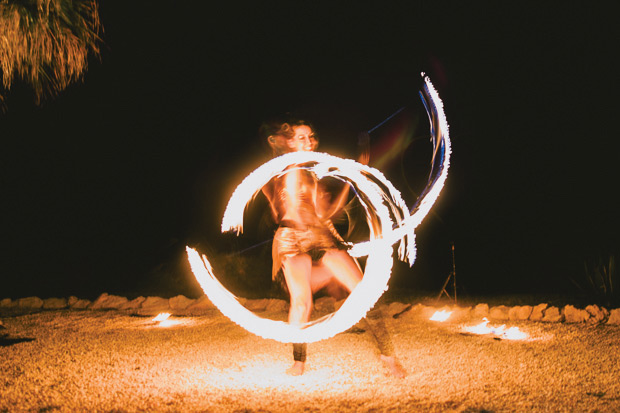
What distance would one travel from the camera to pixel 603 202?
989 cm

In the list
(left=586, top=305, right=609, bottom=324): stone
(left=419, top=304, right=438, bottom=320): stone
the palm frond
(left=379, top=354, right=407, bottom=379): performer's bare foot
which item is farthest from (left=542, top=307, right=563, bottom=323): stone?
the palm frond

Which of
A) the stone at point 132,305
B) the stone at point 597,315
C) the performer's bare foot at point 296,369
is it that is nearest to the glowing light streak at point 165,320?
the stone at point 132,305

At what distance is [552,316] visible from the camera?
6.05 m

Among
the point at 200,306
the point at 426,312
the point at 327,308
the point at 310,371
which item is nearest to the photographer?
the point at 310,371

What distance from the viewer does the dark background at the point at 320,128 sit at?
9.56m

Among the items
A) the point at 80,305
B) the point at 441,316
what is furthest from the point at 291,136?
the point at 80,305

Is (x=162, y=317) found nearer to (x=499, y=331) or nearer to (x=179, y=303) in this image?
(x=179, y=303)

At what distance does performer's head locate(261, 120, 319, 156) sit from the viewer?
15.1 ft

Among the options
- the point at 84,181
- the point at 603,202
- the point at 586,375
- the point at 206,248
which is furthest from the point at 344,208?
the point at 84,181

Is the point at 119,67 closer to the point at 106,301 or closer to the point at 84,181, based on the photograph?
the point at 84,181

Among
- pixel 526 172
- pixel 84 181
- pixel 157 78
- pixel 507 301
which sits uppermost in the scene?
pixel 157 78

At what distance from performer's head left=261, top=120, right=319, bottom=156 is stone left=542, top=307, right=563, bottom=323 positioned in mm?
3242

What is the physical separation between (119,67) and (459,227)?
6.77m

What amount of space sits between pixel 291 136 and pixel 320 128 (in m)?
5.62
